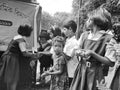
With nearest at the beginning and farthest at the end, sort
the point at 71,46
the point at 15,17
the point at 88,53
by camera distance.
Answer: the point at 88,53
the point at 71,46
the point at 15,17

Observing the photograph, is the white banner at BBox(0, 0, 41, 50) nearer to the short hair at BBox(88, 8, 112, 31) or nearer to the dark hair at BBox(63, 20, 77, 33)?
the dark hair at BBox(63, 20, 77, 33)

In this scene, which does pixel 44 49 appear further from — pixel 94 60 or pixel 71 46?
pixel 94 60

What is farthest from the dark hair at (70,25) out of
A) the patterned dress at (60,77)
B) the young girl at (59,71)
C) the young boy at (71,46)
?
the patterned dress at (60,77)

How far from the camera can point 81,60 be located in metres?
2.36

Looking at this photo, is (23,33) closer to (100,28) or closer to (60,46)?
(60,46)

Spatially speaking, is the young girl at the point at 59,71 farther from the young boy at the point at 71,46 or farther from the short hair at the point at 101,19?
the short hair at the point at 101,19

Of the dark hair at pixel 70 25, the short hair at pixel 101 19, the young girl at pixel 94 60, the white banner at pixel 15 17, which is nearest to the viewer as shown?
the young girl at pixel 94 60

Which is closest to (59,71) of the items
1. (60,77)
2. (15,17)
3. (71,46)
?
(60,77)

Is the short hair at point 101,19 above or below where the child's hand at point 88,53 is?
above

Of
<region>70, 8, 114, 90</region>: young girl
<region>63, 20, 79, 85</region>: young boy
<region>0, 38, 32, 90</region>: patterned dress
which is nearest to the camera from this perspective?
<region>70, 8, 114, 90</region>: young girl

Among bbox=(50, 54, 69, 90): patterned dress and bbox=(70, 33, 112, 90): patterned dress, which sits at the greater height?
bbox=(70, 33, 112, 90): patterned dress

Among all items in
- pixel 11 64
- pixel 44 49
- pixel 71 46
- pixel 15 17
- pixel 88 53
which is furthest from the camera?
pixel 44 49

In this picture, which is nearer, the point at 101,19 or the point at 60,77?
the point at 101,19

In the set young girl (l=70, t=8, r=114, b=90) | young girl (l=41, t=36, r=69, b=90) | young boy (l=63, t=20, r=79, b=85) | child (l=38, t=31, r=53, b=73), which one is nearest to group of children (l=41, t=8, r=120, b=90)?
young girl (l=70, t=8, r=114, b=90)
